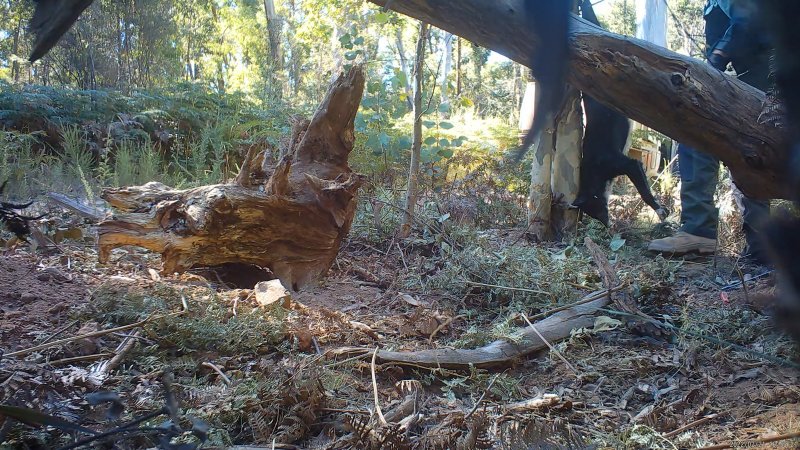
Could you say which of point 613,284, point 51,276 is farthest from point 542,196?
point 51,276

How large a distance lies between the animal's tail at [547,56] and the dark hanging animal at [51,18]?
97 cm

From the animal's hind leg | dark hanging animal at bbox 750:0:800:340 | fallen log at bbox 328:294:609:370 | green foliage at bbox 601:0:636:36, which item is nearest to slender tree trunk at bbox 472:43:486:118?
green foliage at bbox 601:0:636:36

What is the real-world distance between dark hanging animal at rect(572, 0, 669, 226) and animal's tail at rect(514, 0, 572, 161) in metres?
3.43

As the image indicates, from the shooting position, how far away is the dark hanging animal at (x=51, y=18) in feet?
3.99

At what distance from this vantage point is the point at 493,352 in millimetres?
2533

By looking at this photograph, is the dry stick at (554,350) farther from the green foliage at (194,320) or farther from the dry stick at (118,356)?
the dry stick at (118,356)

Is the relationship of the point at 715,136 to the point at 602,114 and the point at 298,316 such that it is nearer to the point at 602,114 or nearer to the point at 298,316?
the point at 298,316

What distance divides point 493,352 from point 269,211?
1.53 m

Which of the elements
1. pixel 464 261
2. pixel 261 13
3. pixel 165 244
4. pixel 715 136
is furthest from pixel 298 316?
pixel 261 13

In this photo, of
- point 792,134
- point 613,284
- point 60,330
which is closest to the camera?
point 792,134

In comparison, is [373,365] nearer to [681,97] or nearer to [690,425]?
[690,425]

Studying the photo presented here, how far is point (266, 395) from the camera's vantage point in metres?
1.94

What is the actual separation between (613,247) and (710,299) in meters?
0.77

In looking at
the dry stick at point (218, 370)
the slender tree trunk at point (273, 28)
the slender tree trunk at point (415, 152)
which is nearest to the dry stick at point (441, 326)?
the dry stick at point (218, 370)
